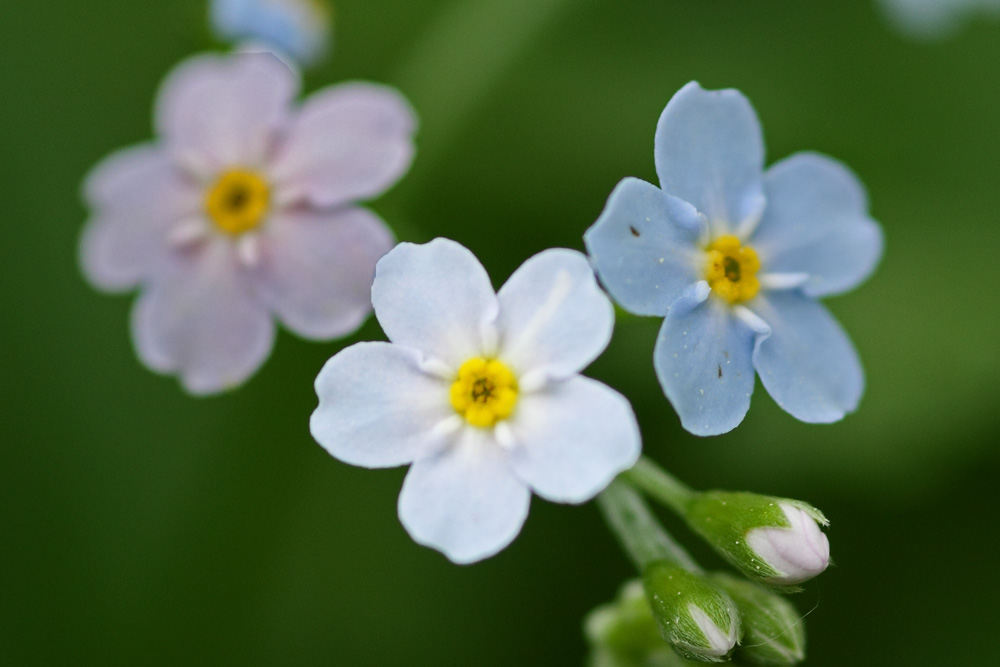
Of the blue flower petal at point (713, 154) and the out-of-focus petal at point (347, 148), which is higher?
the out-of-focus petal at point (347, 148)

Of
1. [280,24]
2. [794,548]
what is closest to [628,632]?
[794,548]

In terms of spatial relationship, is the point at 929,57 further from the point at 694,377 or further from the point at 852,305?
the point at 694,377

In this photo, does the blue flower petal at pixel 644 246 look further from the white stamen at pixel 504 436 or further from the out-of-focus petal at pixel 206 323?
the out-of-focus petal at pixel 206 323

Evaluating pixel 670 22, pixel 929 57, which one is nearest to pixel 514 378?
pixel 670 22

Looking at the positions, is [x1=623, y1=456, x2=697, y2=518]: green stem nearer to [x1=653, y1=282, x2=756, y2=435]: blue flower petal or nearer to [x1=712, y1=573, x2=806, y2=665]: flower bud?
[x1=712, y1=573, x2=806, y2=665]: flower bud

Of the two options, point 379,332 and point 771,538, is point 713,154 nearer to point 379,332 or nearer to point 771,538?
point 771,538

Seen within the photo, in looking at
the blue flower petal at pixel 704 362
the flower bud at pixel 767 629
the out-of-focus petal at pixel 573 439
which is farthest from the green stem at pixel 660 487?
the out-of-focus petal at pixel 573 439
